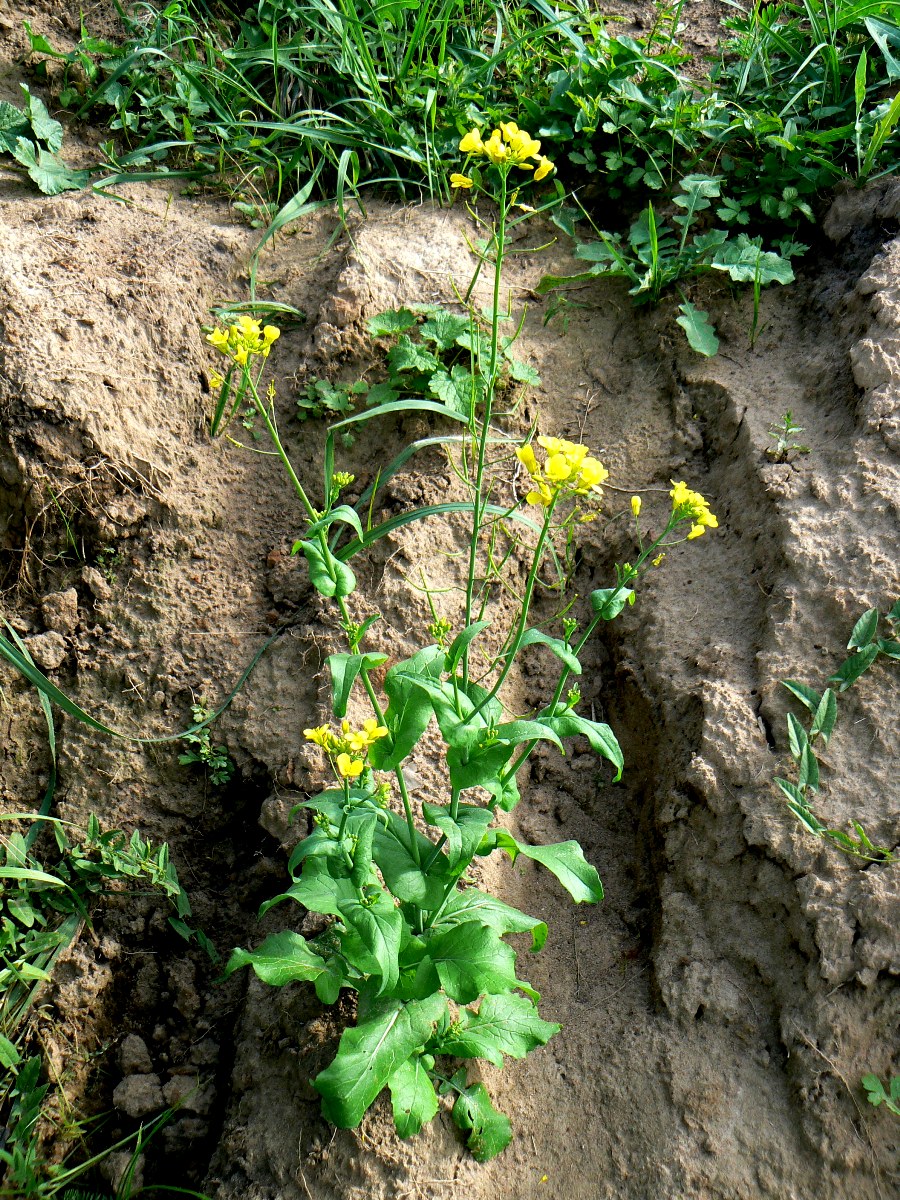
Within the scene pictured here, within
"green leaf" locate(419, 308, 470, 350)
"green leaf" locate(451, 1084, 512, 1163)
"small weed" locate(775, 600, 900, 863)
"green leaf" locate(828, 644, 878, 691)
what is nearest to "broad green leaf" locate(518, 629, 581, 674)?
"small weed" locate(775, 600, 900, 863)

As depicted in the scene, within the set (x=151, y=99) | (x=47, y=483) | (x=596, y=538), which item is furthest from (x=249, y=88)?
(x=596, y=538)

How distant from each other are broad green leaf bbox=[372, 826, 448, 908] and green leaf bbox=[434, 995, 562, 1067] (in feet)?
1.14

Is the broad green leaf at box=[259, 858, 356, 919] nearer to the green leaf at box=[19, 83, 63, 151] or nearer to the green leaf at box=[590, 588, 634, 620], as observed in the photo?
the green leaf at box=[590, 588, 634, 620]

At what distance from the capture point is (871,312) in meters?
3.02

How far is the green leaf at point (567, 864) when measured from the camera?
2141 millimetres

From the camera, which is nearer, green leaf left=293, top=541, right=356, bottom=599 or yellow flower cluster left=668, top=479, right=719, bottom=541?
yellow flower cluster left=668, top=479, right=719, bottom=541

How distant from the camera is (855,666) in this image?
8.11 ft

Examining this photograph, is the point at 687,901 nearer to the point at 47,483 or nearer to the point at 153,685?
the point at 153,685

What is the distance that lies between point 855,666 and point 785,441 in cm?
83

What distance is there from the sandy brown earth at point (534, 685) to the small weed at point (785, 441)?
44 millimetres

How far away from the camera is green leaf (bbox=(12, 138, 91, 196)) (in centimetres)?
340

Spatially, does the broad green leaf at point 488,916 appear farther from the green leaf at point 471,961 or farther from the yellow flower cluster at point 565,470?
the yellow flower cluster at point 565,470

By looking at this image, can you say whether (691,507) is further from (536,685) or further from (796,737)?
(536,685)

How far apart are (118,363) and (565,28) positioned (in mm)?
2201
